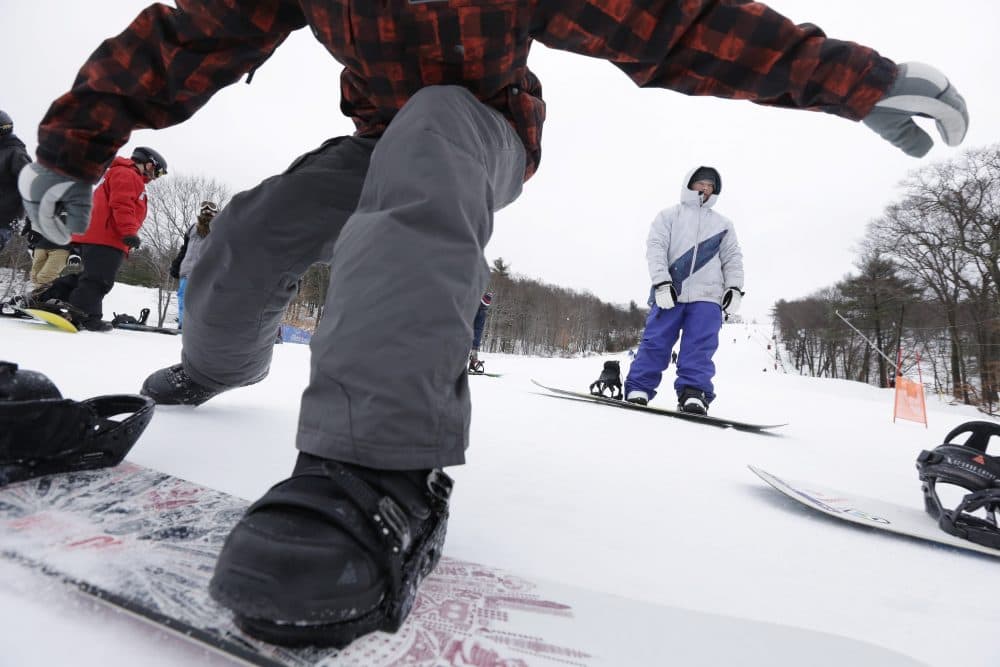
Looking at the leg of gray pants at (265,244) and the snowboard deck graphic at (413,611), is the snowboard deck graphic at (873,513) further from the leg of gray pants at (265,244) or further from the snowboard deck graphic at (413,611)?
the leg of gray pants at (265,244)

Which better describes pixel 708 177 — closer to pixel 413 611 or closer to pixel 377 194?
pixel 377 194

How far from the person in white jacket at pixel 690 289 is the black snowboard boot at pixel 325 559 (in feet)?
9.51

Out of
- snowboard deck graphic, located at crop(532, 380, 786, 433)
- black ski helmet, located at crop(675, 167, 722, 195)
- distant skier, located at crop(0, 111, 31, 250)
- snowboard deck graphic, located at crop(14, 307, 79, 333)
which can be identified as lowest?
snowboard deck graphic, located at crop(14, 307, 79, 333)

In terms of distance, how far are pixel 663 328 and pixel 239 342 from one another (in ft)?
9.85

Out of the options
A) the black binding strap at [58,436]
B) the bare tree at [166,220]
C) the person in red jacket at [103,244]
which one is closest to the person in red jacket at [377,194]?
the black binding strap at [58,436]

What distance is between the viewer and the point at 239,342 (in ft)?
3.72

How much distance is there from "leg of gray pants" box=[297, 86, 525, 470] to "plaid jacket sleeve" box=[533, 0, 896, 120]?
0.33 metres

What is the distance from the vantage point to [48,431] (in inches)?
26.7

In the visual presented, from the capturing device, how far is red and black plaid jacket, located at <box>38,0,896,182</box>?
0.71 meters

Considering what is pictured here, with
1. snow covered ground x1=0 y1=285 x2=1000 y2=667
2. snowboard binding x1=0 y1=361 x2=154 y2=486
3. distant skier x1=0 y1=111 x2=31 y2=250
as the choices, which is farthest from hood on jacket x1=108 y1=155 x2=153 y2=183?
snowboard binding x1=0 y1=361 x2=154 y2=486

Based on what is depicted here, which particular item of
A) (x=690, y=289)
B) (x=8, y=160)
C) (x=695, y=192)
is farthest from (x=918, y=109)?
(x=8, y=160)

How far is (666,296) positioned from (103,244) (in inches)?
196

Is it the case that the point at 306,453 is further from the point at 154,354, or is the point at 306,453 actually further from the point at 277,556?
the point at 154,354

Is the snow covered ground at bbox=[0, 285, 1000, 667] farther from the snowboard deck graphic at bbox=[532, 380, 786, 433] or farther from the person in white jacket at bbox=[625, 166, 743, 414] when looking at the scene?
the person in white jacket at bbox=[625, 166, 743, 414]
